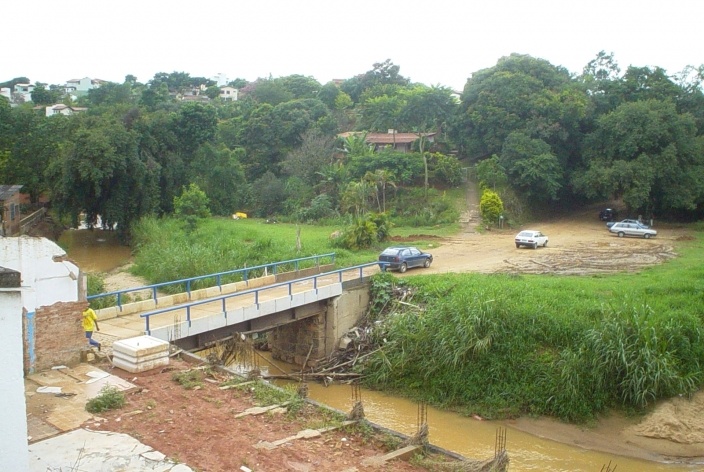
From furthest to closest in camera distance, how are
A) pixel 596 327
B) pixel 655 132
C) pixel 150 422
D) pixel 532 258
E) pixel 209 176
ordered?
pixel 209 176 → pixel 655 132 → pixel 532 258 → pixel 596 327 → pixel 150 422

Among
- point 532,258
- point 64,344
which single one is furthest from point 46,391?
point 532,258

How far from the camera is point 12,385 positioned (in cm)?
786

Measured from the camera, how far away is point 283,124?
58.9 metres

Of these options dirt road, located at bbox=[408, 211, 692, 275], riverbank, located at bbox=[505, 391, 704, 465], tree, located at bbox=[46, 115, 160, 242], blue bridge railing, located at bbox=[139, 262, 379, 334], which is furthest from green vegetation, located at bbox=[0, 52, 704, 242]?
riverbank, located at bbox=[505, 391, 704, 465]

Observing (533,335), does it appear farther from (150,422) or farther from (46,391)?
(46,391)

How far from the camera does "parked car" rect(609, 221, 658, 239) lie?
38.9 meters

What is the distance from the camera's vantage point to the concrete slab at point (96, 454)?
9.72m

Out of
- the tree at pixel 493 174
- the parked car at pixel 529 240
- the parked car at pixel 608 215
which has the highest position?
the tree at pixel 493 174

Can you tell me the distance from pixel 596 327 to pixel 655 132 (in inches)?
1060

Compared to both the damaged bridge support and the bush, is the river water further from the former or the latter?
the bush

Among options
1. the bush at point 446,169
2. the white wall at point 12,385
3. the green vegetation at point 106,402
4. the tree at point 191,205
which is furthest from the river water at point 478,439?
the bush at point 446,169

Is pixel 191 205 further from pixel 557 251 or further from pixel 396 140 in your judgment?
pixel 557 251

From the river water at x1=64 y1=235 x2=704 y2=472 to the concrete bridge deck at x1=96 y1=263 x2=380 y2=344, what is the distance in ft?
10.2

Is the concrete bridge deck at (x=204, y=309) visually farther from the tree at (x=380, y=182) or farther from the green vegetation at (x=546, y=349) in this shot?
the tree at (x=380, y=182)
